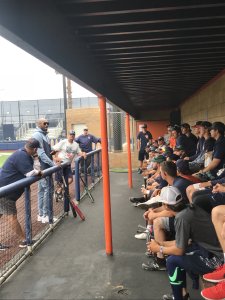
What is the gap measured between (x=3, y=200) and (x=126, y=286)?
201 cm

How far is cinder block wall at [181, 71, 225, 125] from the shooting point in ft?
22.0

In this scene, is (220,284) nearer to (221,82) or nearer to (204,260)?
(204,260)

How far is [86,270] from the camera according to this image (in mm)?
4070

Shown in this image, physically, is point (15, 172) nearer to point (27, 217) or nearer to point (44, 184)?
point (27, 217)

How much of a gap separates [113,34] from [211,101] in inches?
197

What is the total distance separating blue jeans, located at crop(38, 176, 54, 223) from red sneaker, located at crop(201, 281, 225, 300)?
357 centimetres

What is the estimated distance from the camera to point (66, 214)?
21.3 ft

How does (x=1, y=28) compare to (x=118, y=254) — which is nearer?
(x=1, y=28)

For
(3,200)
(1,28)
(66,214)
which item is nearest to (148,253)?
(3,200)

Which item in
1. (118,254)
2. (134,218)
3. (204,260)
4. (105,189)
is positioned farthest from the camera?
(134,218)

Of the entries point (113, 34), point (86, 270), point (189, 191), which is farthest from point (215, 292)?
point (113, 34)

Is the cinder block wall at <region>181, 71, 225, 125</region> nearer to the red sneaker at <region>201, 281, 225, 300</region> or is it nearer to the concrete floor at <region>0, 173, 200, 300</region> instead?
the concrete floor at <region>0, 173, 200, 300</region>

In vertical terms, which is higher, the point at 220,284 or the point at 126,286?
the point at 220,284

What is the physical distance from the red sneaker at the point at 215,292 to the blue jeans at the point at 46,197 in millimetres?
3566
